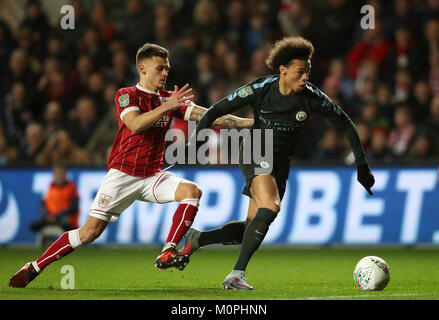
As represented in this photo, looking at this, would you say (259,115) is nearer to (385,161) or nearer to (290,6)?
(385,161)

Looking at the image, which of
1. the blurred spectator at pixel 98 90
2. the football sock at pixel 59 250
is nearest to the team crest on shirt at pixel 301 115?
the football sock at pixel 59 250

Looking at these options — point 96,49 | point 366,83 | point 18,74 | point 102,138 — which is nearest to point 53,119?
point 102,138

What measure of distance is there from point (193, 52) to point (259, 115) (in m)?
6.87

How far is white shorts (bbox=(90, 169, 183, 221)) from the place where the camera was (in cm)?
731

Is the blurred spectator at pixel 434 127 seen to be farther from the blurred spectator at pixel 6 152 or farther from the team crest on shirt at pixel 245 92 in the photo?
the blurred spectator at pixel 6 152

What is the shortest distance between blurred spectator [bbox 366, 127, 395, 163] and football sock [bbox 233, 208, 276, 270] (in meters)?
5.23

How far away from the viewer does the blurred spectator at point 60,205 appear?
1213 centimetres

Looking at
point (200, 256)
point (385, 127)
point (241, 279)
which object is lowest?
point (200, 256)

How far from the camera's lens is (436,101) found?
12406 millimetres

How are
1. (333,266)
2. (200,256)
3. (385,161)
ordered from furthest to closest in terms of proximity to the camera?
(385,161) < (200,256) < (333,266)

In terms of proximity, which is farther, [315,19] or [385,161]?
[315,19]

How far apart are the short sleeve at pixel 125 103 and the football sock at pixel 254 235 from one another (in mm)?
1331
